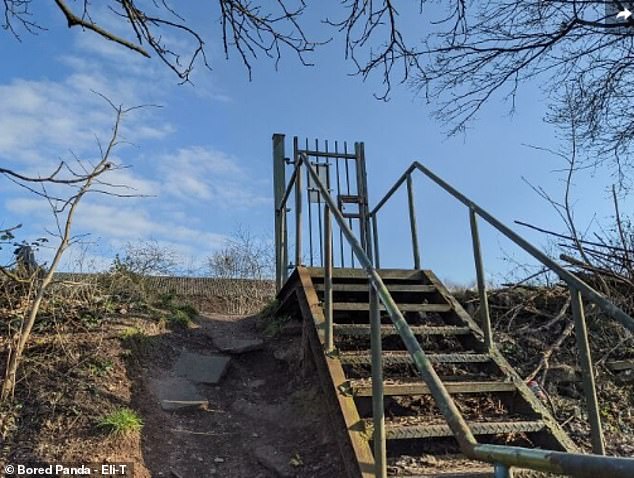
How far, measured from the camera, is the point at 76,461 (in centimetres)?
317

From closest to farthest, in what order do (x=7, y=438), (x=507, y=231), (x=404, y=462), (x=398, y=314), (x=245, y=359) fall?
(x=398, y=314) → (x=404, y=462) → (x=7, y=438) → (x=507, y=231) → (x=245, y=359)

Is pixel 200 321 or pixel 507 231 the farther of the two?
pixel 200 321

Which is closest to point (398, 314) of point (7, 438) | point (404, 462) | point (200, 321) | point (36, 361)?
point (404, 462)

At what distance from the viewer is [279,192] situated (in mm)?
6844

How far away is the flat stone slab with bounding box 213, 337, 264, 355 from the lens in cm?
509

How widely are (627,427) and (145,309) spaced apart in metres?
4.20

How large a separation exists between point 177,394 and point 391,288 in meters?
1.92

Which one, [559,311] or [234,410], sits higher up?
[559,311]

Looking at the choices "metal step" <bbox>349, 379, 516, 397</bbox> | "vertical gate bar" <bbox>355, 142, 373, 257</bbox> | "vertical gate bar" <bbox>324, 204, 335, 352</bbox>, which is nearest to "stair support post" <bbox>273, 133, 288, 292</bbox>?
"vertical gate bar" <bbox>355, 142, 373, 257</bbox>

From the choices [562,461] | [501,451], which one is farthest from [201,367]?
[562,461]

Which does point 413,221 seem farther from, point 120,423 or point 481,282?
point 120,423

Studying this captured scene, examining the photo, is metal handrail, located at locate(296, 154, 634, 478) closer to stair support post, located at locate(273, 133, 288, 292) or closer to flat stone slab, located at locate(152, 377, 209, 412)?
flat stone slab, located at locate(152, 377, 209, 412)

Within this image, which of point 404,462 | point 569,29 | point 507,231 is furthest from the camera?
point 569,29

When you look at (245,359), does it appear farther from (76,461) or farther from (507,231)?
(507,231)
